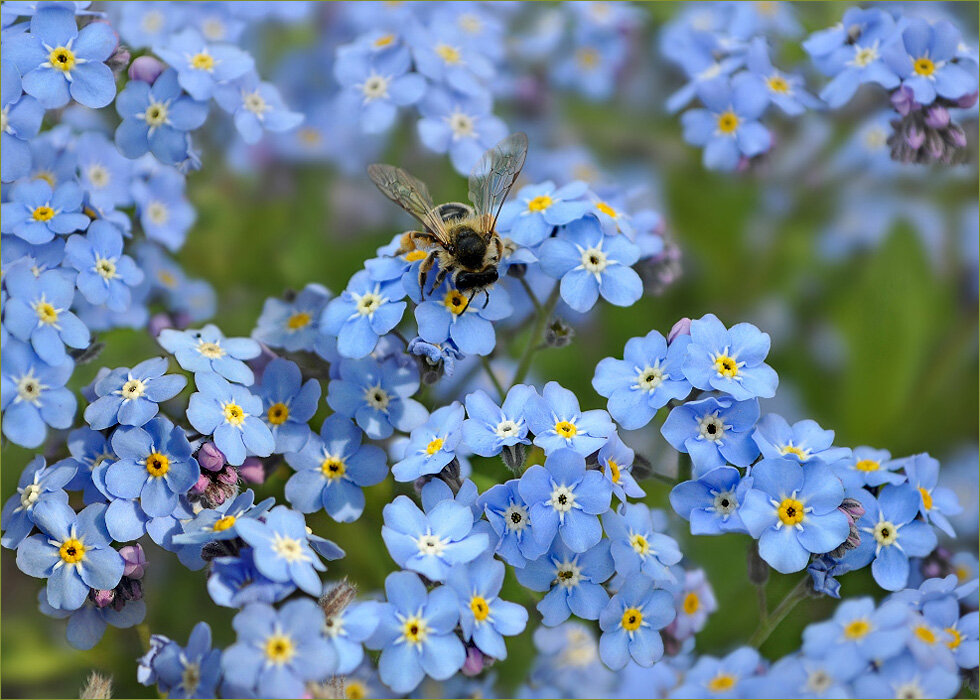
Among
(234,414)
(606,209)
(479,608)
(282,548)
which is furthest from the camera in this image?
(606,209)

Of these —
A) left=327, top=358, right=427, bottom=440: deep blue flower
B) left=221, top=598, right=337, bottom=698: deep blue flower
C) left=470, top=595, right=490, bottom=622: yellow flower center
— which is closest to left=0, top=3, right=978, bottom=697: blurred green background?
left=327, top=358, right=427, bottom=440: deep blue flower

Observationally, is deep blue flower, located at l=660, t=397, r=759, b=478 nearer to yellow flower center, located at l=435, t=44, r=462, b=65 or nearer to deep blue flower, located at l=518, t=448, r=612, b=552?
deep blue flower, located at l=518, t=448, r=612, b=552

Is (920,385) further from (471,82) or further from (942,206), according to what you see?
(471,82)

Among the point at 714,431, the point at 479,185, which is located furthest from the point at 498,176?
the point at 714,431

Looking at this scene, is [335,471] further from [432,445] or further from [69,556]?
[69,556]

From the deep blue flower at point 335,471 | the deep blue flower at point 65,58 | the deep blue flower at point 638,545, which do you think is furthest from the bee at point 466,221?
the deep blue flower at point 65,58

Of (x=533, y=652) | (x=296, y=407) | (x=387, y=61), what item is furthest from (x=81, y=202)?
(x=533, y=652)
